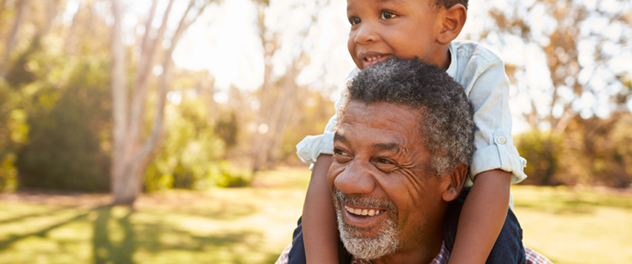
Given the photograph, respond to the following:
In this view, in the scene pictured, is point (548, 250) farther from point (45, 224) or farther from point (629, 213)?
point (45, 224)

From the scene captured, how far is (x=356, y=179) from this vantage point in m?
1.51

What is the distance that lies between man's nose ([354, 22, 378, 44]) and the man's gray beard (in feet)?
2.39

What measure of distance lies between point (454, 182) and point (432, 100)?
35 centimetres

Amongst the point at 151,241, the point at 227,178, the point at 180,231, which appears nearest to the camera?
the point at 151,241

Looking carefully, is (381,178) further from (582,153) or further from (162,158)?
(582,153)

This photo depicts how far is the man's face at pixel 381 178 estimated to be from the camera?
152cm

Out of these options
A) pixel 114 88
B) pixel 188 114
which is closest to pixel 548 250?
pixel 114 88

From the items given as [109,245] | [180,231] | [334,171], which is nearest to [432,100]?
[334,171]

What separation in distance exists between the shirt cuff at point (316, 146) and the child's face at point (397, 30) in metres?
0.36

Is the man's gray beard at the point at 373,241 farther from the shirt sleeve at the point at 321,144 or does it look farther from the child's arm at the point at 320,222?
the shirt sleeve at the point at 321,144

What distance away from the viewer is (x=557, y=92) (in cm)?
2397

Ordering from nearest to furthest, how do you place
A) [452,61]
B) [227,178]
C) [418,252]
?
[418,252], [452,61], [227,178]

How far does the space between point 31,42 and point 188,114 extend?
12722 millimetres

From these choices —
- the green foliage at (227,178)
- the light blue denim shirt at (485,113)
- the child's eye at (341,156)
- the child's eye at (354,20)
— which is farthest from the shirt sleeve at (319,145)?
the green foliage at (227,178)
